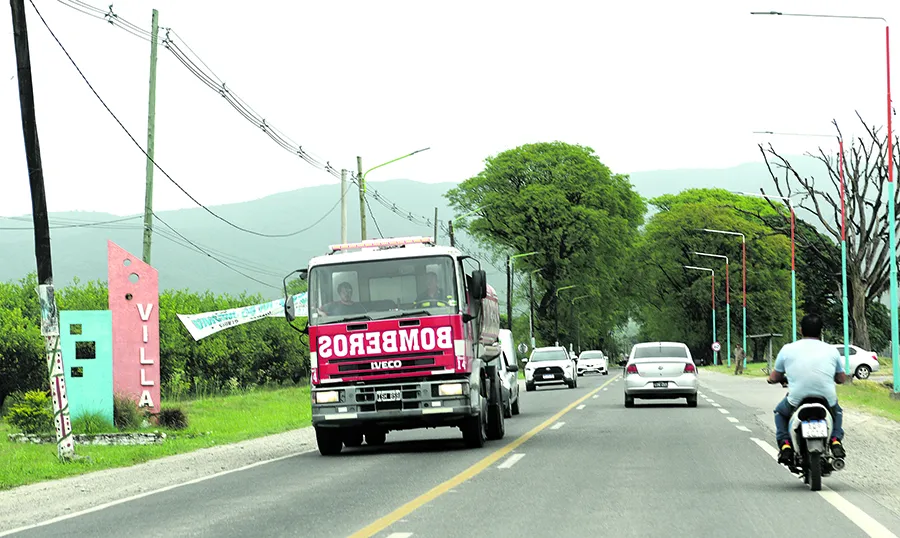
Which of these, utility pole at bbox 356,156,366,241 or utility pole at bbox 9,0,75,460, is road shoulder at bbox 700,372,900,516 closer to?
utility pole at bbox 9,0,75,460

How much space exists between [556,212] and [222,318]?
44.7 m

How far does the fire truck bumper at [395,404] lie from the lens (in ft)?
57.7

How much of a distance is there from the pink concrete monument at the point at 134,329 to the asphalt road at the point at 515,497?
7398 mm

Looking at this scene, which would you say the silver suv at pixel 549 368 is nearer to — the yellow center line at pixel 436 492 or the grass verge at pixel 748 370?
the grass verge at pixel 748 370

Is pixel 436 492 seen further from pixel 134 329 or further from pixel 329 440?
pixel 134 329

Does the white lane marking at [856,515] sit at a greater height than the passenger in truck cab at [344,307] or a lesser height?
lesser

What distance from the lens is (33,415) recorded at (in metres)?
24.4

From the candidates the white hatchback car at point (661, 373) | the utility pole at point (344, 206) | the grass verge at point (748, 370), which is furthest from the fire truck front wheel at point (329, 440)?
the grass verge at point (748, 370)

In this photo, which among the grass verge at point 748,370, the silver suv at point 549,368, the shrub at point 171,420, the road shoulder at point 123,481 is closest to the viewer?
the road shoulder at point 123,481

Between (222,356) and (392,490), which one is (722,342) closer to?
(222,356)

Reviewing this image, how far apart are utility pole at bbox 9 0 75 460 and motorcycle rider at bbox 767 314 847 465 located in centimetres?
1082

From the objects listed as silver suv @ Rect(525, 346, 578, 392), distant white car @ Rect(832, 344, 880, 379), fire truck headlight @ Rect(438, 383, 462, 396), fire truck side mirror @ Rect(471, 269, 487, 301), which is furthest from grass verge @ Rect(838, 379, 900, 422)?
distant white car @ Rect(832, 344, 880, 379)

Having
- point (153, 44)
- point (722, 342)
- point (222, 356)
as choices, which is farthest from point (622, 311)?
point (153, 44)

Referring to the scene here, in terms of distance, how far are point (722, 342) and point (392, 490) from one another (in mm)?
85412
